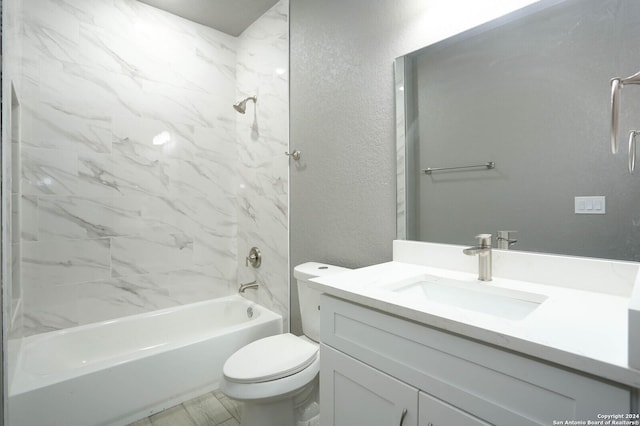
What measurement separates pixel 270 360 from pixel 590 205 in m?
1.39

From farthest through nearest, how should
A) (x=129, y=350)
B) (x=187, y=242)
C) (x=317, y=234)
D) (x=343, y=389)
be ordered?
(x=187, y=242) → (x=129, y=350) → (x=317, y=234) → (x=343, y=389)

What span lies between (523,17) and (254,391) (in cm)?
177

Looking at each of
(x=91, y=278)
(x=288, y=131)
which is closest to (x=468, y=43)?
A: (x=288, y=131)

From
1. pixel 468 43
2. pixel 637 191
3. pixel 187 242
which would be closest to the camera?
pixel 637 191

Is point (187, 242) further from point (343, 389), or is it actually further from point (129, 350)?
point (343, 389)

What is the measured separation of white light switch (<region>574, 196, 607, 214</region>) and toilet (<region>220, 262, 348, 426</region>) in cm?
106

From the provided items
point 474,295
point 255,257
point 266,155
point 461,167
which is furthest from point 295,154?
point 474,295

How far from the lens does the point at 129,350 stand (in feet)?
6.77

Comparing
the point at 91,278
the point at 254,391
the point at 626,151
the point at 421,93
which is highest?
the point at 421,93

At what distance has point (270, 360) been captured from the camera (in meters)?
1.42

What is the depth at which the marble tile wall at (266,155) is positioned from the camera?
213 centimetres

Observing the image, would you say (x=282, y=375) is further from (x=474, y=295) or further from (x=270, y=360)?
(x=474, y=295)

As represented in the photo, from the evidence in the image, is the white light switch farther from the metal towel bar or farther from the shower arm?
the metal towel bar

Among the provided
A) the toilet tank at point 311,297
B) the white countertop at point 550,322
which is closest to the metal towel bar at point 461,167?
the white countertop at point 550,322
